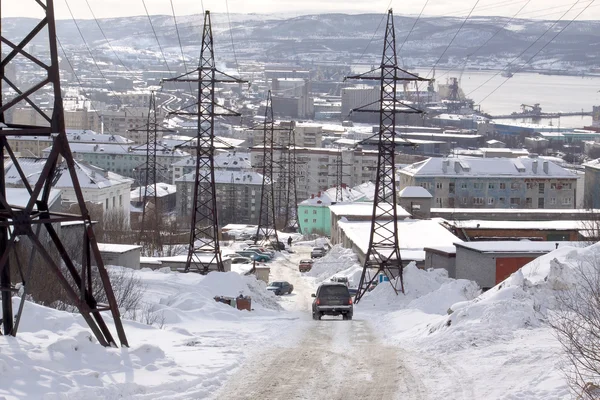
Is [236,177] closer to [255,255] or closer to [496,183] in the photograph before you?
[496,183]

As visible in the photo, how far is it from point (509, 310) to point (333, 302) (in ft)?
31.5

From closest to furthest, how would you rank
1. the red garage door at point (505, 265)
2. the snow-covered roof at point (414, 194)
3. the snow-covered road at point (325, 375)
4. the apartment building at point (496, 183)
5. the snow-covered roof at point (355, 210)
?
the snow-covered road at point (325, 375) < the red garage door at point (505, 265) < the snow-covered roof at point (355, 210) < the snow-covered roof at point (414, 194) < the apartment building at point (496, 183)

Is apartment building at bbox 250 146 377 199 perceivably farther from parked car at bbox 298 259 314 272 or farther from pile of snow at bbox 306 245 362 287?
pile of snow at bbox 306 245 362 287

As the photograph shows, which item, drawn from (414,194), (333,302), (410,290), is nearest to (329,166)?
(414,194)

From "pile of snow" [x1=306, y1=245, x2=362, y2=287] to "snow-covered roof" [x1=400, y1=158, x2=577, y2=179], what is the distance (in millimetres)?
45119

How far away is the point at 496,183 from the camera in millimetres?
101000

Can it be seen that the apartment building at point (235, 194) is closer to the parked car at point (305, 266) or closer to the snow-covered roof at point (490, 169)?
the snow-covered roof at point (490, 169)

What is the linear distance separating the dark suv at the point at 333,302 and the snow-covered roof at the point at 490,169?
75897mm

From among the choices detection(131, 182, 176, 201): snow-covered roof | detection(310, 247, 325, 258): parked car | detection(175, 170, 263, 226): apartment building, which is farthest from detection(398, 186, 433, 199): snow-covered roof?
detection(131, 182, 176, 201): snow-covered roof

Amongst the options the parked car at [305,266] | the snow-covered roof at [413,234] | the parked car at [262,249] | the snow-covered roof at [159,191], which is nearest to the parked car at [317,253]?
the snow-covered roof at [413,234]

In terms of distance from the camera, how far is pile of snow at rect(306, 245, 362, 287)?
163 feet

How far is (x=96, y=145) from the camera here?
499 feet

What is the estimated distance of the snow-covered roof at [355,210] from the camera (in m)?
68.4

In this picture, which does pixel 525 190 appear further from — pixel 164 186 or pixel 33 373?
pixel 33 373
